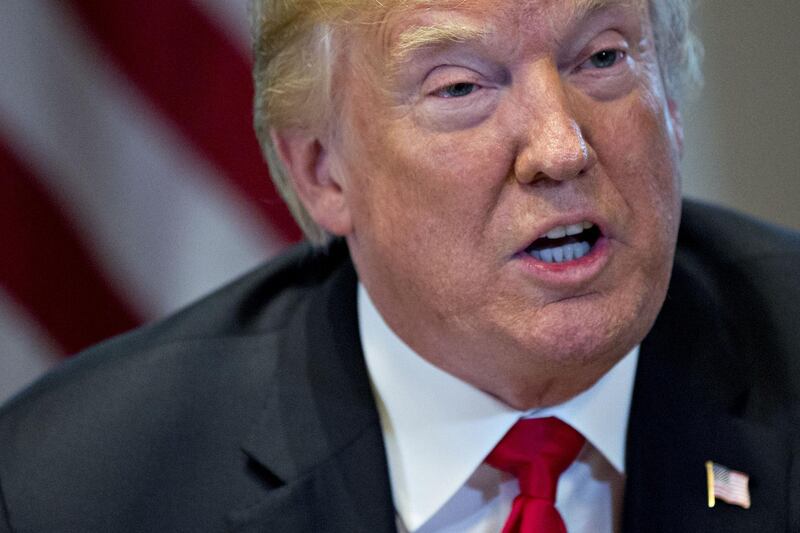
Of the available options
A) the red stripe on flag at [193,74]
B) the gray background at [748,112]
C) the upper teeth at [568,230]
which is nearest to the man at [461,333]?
the upper teeth at [568,230]

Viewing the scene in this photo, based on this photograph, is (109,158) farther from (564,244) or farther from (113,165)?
(564,244)

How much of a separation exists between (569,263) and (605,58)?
0.33 m

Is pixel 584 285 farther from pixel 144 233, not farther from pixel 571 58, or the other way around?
pixel 144 233

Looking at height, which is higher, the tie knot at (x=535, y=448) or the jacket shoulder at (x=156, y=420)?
the jacket shoulder at (x=156, y=420)

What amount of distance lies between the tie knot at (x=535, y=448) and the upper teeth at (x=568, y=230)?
349mm

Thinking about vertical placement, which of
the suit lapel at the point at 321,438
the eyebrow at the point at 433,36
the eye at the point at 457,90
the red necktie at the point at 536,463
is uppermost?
the eyebrow at the point at 433,36

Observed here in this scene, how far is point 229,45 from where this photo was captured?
2.97 m

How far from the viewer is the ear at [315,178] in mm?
1990

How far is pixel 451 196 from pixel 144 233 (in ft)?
4.76

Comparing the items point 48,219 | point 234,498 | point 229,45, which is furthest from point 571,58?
point 48,219

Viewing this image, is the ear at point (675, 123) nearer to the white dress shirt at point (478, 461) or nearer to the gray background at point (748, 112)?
the white dress shirt at point (478, 461)

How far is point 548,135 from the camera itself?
5.41 ft

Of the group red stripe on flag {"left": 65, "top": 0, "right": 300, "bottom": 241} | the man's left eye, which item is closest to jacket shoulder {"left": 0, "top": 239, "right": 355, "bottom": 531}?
the man's left eye

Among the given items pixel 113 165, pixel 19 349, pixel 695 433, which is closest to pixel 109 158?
pixel 113 165
